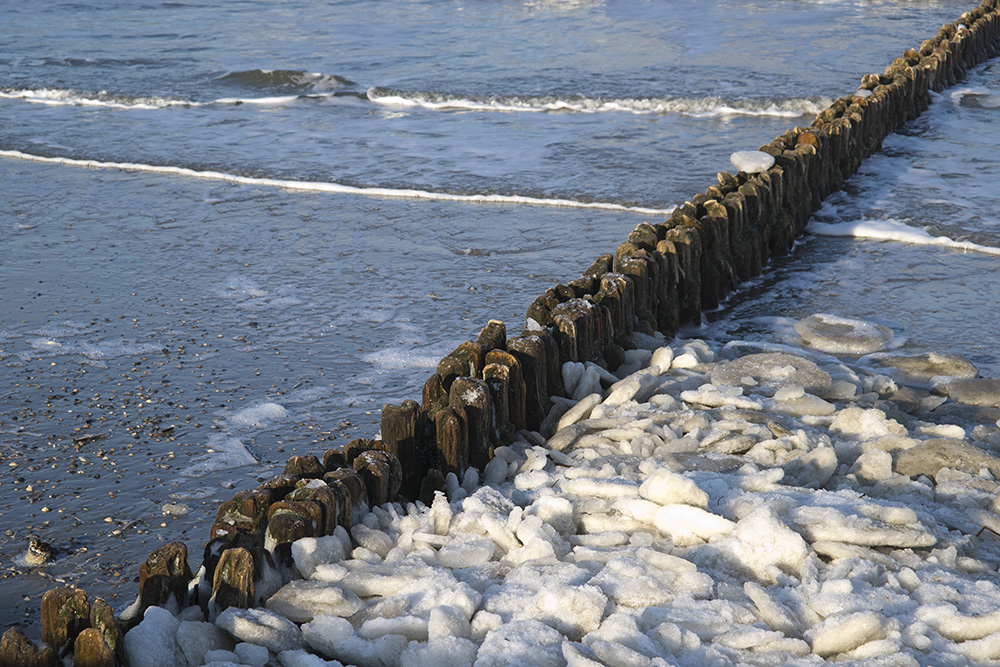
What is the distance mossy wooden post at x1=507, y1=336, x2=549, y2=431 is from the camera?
4102mm

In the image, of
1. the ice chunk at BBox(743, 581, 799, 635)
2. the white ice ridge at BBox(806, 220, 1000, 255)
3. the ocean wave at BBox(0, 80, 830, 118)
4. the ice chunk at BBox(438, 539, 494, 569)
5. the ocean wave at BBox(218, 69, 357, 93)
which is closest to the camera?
Result: the ice chunk at BBox(743, 581, 799, 635)

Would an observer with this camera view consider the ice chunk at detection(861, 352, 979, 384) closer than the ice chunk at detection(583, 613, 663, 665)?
No

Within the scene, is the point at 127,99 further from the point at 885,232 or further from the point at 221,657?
the point at 221,657

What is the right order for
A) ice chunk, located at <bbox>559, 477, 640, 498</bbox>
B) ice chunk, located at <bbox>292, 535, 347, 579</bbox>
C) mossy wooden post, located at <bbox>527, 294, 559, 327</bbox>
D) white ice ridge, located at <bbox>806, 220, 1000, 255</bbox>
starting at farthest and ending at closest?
1. white ice ridge, located at <bbox>806, 220, 1000, 255</bbox>
2. mossy wooden post, located at <bbox>527, 294, 559, 327</bbox>
3. ice chunk, located at <bbox>559, 477, 640, 498</bbox>
4. ice chunk, located at <bbox>292, 535, 347, 579</bbox>

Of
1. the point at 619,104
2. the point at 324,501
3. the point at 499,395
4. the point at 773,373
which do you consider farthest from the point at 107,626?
the point at 619,104

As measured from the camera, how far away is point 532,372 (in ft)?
13.6

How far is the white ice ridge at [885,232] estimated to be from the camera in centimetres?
756

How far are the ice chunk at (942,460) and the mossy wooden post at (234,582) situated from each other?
2514 mm

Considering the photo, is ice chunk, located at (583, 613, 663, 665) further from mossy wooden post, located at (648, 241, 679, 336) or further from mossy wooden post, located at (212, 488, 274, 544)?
mossy wooden post, located at (648, 241, 679, 336)

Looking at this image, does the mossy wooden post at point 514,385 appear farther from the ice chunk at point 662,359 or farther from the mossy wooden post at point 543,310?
the ice chunk at point 662,359

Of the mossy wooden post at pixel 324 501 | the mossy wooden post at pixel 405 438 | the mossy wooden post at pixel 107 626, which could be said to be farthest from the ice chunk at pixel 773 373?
the mossy wooden post at pixel 107 626

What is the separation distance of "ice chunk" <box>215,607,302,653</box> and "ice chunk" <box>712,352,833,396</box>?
2574 mm

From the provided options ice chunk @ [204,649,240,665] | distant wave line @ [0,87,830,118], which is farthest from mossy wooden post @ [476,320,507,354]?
distant wave line @ [0,87,830,118]

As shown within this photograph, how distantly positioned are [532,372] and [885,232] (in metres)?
4.94
